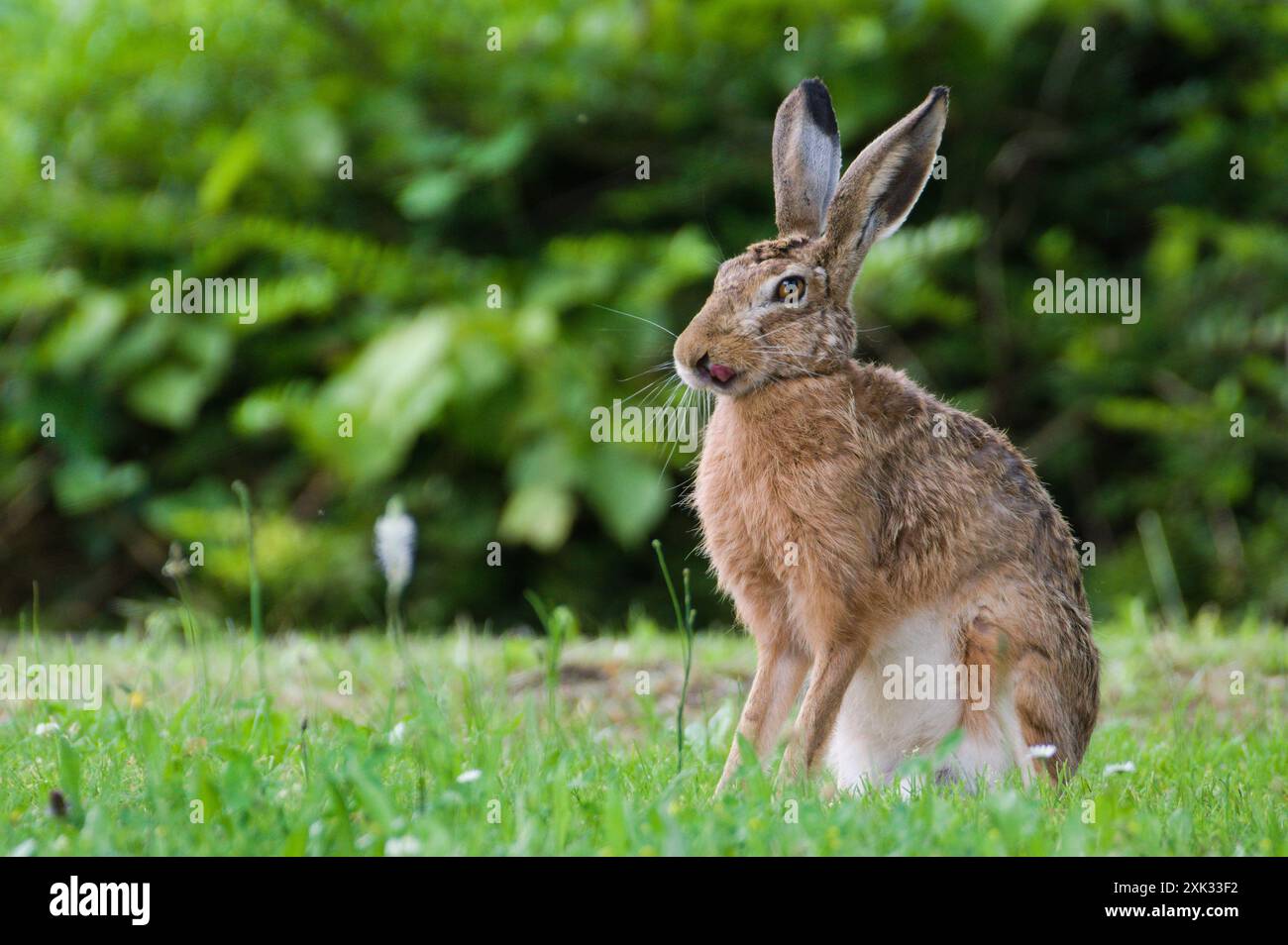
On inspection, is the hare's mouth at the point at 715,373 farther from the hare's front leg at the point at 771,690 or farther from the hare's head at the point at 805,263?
the hare's front leg at the point at 771,690

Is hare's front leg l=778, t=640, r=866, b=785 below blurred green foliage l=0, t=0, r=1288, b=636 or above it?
below

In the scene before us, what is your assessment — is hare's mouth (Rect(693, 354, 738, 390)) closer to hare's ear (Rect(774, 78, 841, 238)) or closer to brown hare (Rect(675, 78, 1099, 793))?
brown hare (Rect(675, 78, 1099, 793))

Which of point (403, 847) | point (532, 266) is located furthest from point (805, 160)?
point (532, 266)

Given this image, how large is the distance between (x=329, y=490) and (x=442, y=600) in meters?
1.07

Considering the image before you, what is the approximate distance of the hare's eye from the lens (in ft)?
13.4

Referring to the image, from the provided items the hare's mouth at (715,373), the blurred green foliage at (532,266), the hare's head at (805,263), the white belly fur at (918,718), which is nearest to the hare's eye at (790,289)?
the hare's head at (805,263)

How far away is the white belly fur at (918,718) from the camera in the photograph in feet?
13.2

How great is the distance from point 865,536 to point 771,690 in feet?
1.82

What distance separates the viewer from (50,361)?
29.2ft

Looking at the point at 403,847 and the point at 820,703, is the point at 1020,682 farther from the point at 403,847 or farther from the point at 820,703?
the point at 403,847

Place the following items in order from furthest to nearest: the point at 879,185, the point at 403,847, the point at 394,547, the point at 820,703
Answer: the point at 394,547 < the point at 879,185 < the point at 820,703 < the point at 403,847

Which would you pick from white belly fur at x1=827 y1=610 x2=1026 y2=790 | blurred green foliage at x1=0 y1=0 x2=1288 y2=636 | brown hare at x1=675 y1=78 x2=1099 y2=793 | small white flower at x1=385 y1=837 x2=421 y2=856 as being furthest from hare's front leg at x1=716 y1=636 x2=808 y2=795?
blurred green foliage at x1=0 y1=0 x2=1288 y2=636

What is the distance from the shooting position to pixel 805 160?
4344 mm
